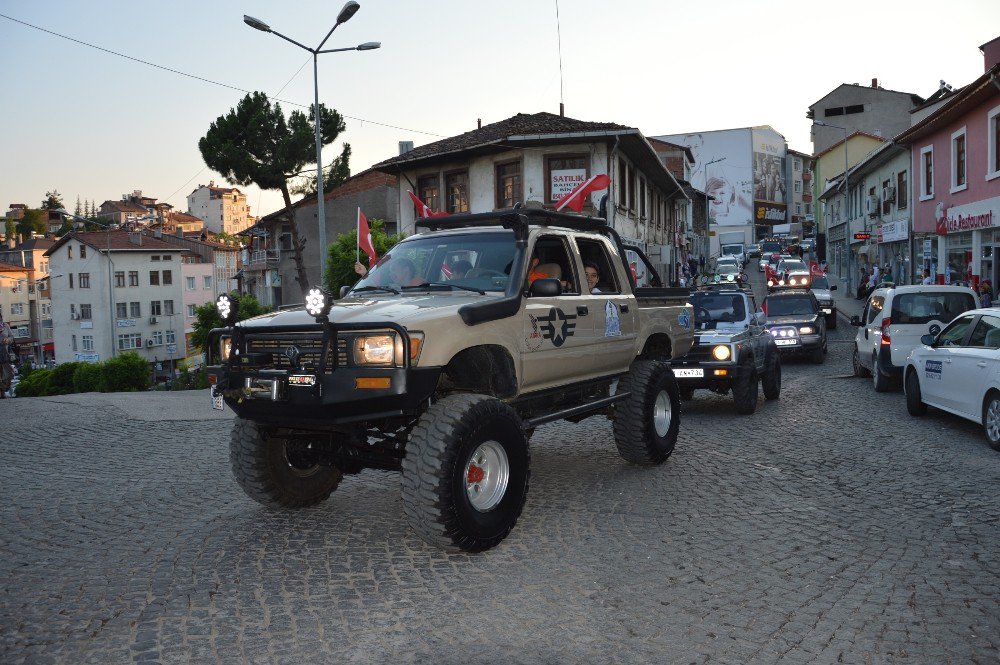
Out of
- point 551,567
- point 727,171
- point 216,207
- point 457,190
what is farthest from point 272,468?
point 216,207

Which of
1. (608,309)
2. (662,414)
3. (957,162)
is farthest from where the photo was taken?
(957,162)

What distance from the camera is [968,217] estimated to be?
24.3m

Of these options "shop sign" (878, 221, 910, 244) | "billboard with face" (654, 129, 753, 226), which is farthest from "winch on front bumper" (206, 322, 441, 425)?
"billboard with face" (654, 129, 753, 226)

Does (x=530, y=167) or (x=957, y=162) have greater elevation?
(x=530, y=167)

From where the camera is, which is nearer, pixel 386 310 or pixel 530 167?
pixel 386 310

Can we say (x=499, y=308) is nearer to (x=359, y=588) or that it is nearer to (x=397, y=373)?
(x=397, y=373)

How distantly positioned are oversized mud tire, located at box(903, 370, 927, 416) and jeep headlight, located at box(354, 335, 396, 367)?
8.45 m

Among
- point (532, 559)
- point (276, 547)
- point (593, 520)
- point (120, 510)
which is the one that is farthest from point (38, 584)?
point (593, 520)

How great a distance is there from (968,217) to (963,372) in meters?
17.2

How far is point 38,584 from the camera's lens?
16.3ft

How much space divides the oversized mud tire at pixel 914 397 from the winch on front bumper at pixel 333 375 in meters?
8.13

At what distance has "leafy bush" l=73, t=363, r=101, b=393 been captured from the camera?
130 feet

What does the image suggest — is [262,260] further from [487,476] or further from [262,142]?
[487,476]

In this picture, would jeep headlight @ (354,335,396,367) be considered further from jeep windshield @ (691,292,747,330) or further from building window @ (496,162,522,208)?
building window @ (496,162,522,208)
